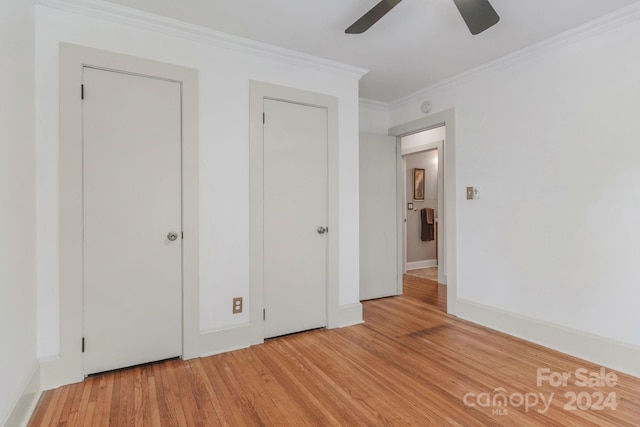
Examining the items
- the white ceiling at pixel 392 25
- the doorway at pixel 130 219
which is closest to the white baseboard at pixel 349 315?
the doorway at pixel 130 219

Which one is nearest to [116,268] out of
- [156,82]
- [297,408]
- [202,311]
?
[202,311]

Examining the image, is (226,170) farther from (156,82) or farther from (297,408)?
(297,408)

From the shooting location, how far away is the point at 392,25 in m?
2.38

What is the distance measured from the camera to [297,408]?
1.82m

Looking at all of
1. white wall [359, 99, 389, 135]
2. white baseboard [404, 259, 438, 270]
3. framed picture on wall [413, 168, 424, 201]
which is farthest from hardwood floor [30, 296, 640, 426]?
framed picture on wall [413, 168, 424, 201]

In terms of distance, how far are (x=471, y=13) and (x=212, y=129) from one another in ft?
6.19

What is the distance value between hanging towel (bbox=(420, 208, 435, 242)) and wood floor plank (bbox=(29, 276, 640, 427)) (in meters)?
3.40

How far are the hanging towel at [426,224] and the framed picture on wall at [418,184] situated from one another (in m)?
0.26

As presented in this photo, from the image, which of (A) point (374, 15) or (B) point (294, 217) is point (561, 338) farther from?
(A) point (374, 15)

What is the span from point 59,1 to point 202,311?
7.36 feet

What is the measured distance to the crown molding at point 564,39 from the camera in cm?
220

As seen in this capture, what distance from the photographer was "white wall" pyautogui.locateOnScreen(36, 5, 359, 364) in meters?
2.02

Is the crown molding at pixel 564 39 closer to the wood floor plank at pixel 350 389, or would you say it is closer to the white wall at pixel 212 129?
the white wall at pixel 212 129

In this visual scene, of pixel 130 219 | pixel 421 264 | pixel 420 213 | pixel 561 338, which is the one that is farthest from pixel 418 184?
pixel 130 219
